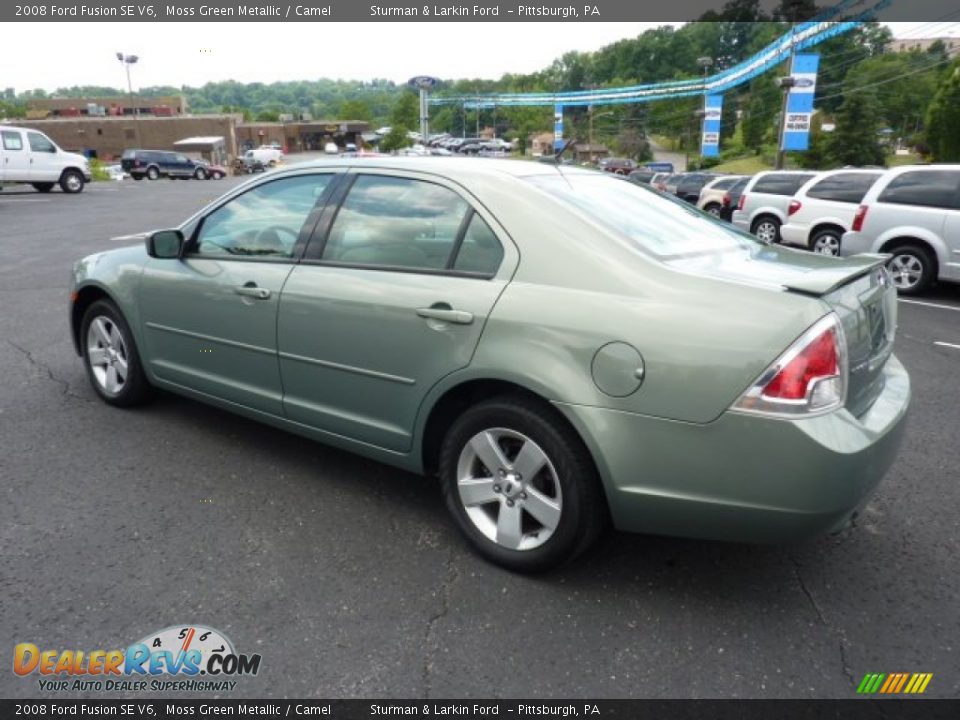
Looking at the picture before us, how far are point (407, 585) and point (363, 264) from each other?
4.67 feet

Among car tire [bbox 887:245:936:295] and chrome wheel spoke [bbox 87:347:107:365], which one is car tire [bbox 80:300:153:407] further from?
car tire [bbox 887:245:936:295]

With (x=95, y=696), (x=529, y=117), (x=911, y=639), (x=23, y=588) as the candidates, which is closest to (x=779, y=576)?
(x=911, y=639)

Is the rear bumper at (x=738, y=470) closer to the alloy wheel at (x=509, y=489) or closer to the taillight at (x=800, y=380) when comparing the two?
the taillight at (x=800, y=380)

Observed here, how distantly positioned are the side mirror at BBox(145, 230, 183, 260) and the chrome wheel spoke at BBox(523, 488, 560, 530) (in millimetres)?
2541

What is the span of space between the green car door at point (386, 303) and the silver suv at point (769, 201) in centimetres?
1318

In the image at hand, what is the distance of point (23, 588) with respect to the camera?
2.73 m

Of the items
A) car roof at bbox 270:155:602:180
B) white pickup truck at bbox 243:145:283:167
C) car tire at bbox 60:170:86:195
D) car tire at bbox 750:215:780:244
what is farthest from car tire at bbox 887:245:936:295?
white pickup truck at bbox 243:145:283:167

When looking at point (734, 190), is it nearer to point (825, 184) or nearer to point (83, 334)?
point (825, 184)

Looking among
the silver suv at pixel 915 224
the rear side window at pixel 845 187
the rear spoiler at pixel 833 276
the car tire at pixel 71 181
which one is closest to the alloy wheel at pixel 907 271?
the silver suv at pixel 915 224

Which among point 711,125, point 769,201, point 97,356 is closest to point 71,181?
point 769,201

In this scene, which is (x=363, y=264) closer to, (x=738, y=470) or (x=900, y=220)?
(x=738, y=470)

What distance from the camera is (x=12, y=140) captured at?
2145 centimetres

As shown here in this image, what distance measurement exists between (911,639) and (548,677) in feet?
4.24

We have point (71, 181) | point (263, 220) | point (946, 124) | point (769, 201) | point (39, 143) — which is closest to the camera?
point (263, 220)
